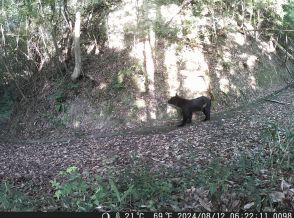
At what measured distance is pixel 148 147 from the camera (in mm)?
8984

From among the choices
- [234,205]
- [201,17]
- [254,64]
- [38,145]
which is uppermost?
[201,17]

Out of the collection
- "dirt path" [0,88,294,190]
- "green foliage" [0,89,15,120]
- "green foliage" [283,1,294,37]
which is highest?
"green foliage" [283,1,294,37]

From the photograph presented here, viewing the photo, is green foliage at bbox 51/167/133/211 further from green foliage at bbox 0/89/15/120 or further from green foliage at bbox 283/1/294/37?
green foliage at bbox 283/1/294/37

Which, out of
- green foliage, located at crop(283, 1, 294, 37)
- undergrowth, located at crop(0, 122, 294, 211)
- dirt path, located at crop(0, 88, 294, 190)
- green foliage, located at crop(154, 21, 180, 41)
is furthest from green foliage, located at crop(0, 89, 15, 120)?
green foliage, located at crop(283, 1, 294, 37)

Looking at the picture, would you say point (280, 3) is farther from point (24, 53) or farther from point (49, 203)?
point (49, 203)

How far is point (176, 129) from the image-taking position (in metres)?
10.8

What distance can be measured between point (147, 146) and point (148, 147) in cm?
12

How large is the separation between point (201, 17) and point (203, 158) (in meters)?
8.65

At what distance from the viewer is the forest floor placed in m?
7.39

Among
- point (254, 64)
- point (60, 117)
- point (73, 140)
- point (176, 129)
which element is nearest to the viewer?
point (176, 129)

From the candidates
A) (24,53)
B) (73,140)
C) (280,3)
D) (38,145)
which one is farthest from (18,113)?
(280,3)

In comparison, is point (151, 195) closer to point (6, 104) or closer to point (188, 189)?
point (188, 189)

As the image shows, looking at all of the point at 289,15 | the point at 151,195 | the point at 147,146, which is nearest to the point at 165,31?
the point at 147,146

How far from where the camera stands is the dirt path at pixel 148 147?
748 cm
